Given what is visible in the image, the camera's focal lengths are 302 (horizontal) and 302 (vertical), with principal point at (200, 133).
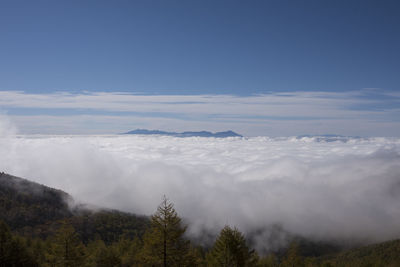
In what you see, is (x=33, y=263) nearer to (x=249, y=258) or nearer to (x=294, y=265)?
(x=249, y=258)

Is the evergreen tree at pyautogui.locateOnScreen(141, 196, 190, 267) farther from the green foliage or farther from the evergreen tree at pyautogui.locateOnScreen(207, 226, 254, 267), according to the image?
the green foliage

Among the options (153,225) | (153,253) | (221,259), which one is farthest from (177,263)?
(221,259)

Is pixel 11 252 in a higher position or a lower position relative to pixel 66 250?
lower

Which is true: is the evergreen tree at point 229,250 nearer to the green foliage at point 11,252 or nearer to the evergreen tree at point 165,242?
the evergreen tree at point 165,242

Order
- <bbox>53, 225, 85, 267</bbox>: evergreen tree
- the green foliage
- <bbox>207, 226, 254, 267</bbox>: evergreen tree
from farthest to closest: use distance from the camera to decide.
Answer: the green foliage
<bbox>207, 226, 254, 267</bbox>: evergreen tree
<bbox>53, 225, 85, 267</bbox>: evergreen tree

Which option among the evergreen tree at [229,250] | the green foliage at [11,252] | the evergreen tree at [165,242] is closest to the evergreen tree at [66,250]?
the evergreen tree at [165,242]

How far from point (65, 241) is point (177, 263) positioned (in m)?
15.6

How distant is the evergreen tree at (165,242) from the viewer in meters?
28.2

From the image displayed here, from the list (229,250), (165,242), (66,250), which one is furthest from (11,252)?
(229,250)

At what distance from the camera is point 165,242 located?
→ 28281 mm

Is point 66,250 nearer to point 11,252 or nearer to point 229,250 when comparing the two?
point 11,252

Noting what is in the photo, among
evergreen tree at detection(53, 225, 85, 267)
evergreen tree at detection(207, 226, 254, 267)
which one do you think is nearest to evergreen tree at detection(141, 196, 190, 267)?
evergreen tree at detection(207, 226, 254, 267)

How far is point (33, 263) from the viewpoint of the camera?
49.7 metres

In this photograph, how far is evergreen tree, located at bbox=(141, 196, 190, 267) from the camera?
28172 mm
